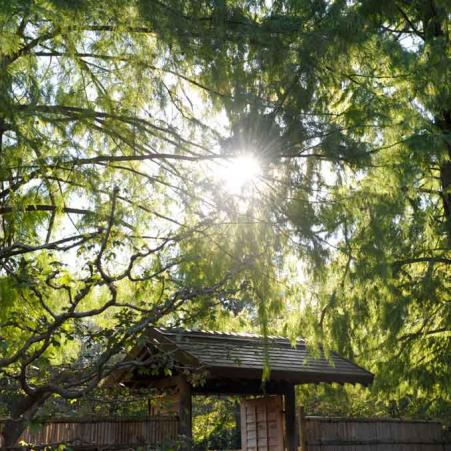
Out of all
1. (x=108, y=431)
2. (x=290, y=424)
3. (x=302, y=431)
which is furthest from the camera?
(x=302, y=431)

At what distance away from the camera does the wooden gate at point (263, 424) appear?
1148 cm

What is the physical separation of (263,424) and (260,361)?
6.51ft

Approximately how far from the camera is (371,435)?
12633 mm

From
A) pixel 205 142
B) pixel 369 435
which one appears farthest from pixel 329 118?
pixel 369 435

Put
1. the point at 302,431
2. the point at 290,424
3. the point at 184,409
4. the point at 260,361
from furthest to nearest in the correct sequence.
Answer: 1. the point at 302,431
2. the point at 290,424
3. the point at 260,361
4. the point at 184,409

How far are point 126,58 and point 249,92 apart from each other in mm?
1254

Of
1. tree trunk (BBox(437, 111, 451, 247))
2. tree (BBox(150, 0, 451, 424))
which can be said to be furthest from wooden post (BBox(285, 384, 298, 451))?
tree trunk (BBox(437, 111, 451, 247))

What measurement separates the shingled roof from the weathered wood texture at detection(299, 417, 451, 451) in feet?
3.21

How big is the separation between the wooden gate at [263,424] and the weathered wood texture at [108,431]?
2911mm

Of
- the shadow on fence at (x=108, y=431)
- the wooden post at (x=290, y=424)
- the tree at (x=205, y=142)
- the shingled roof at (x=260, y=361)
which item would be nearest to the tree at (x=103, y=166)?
the tree at (x=205, y=142)

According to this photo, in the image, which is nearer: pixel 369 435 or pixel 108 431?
pixel 108 431

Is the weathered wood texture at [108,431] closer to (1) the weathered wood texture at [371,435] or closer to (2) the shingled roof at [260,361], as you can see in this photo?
(2) the shingled roof at [260,361]

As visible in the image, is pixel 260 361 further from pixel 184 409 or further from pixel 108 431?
pixel 108 431

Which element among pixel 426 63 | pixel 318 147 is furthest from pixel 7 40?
pixel 426 63
